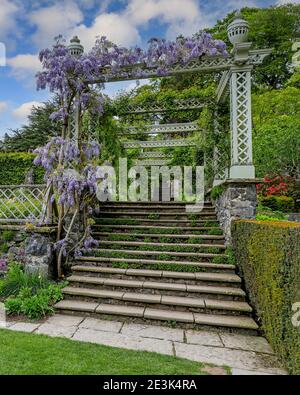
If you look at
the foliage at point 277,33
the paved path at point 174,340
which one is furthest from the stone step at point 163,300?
the foliage at point 277,33

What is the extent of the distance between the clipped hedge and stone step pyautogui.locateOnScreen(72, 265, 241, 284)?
338 millimetres

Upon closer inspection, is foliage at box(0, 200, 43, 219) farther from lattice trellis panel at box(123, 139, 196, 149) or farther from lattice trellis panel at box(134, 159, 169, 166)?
lattice trellis panel at box(134, 159, 169, 166)

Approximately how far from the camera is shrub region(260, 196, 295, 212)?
7.26m

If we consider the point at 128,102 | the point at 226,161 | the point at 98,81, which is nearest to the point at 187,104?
the point at 128,102

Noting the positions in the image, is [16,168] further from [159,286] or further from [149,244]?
[159,286]

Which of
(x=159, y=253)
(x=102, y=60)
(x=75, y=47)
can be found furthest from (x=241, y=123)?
(x=75, y=47)

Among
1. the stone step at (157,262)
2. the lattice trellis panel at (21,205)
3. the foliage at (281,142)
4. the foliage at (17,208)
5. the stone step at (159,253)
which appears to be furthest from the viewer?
the foliage at (281,142)

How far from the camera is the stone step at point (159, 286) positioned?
3.22 m

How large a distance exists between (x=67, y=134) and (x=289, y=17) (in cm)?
1423

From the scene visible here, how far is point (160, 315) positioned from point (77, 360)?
3.81ft

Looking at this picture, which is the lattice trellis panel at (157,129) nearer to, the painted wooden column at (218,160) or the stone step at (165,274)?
the painted wooden column at (218,160)

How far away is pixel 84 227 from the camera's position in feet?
14.8

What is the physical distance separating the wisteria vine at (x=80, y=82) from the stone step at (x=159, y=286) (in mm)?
692

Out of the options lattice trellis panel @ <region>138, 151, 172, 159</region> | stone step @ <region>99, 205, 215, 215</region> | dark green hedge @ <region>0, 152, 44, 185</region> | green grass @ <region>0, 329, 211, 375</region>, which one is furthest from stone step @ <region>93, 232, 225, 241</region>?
dark green hedge @ <region>0, 152, 44, 185</region>
